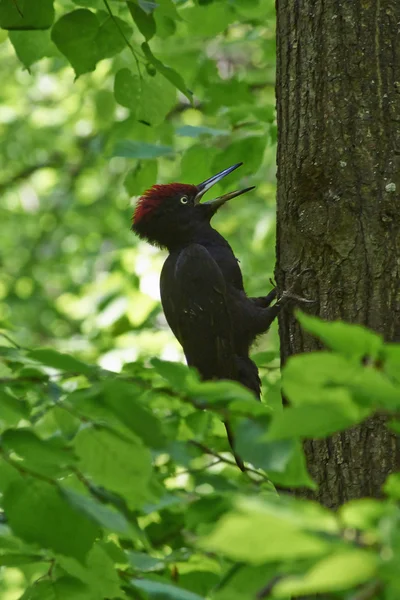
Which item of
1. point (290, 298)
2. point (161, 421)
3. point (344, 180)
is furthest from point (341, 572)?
point (290, 298)

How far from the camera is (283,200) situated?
267 centimetres

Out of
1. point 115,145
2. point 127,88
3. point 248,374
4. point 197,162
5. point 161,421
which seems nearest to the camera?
point 161,421

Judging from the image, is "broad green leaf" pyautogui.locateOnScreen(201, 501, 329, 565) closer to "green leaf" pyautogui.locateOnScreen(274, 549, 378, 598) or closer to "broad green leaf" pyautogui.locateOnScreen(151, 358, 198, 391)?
"green leaf" pyautogui.locateOnScreen(274, 549, 378, 598)

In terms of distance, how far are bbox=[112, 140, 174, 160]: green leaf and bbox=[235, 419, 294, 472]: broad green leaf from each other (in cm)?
203

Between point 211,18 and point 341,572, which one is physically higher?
point 211,18

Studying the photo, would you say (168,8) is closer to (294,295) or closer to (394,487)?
(294,295)

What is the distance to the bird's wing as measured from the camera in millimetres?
4082

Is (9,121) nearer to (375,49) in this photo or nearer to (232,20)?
(232,20)

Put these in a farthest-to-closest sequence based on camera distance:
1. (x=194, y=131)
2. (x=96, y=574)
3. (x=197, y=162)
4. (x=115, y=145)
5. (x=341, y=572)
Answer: (x=197, y=162) → (x=194, y=131) → (x=115, y=145) → (x=96, y=574) → (x=341, y=572)

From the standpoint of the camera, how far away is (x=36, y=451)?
5.08 feet

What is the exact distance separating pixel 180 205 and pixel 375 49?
2304 mm

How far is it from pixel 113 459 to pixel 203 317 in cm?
255

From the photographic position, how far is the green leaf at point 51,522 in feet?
4.91

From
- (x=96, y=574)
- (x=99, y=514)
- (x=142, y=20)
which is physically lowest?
(x=96, y=574)
